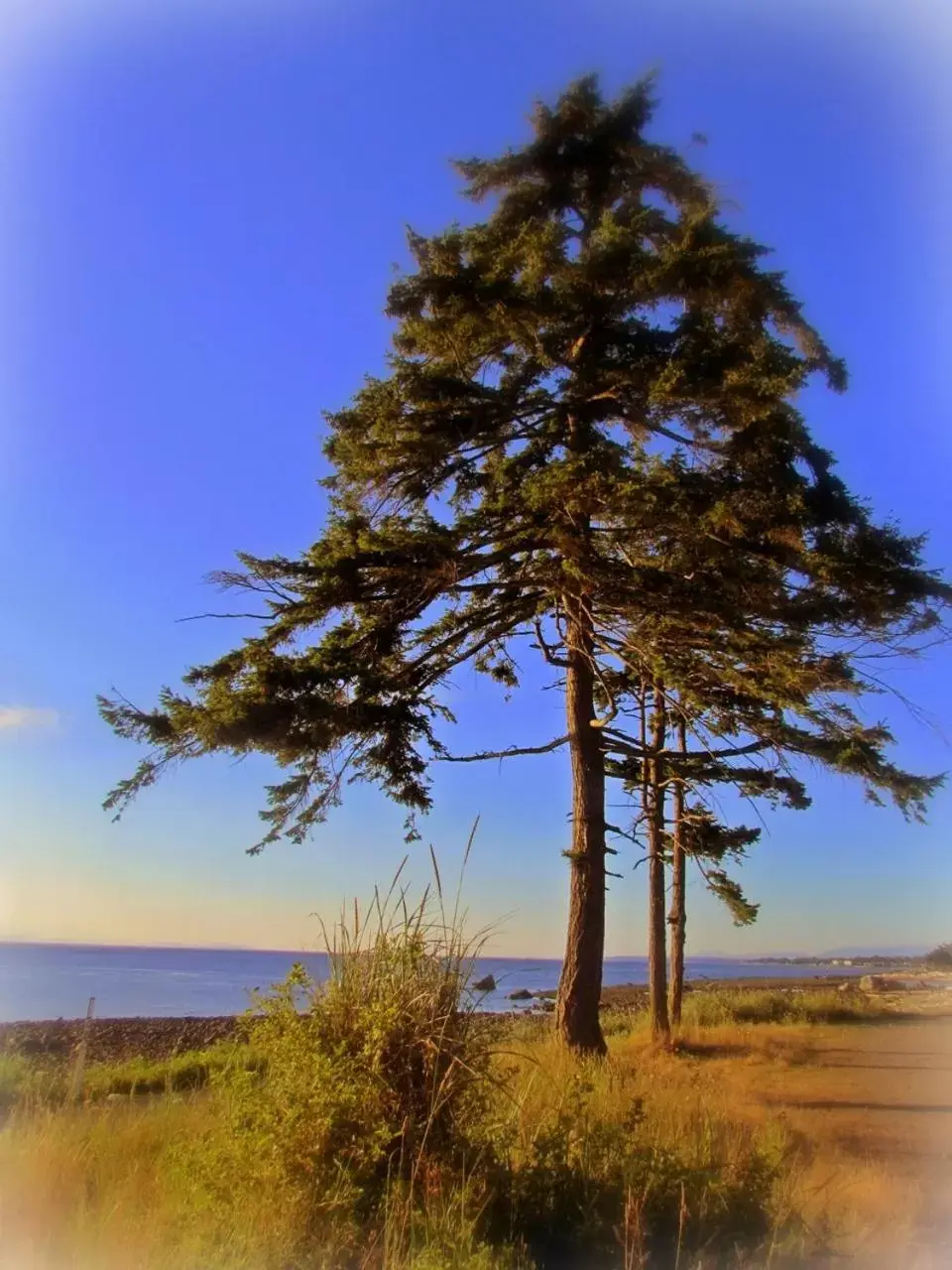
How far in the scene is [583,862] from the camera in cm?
1291

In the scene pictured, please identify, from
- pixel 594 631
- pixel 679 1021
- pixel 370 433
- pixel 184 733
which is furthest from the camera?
pixel 679 1021

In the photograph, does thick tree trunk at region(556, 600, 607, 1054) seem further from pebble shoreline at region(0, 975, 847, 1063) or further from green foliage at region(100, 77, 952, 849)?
pebble shoreline at region(0, 975, 847, 1063)

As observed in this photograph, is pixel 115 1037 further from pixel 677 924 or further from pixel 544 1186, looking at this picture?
pixel 544 1186

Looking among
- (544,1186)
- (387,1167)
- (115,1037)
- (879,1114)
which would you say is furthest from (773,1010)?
(387,1167)

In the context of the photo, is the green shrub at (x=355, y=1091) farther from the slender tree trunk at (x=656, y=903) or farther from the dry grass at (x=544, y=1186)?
the slender tree trunk at (x=656, y=903)

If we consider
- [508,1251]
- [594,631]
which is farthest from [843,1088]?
[508,1251]

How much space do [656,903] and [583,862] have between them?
6639 mm

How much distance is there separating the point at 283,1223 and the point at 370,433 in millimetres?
9751

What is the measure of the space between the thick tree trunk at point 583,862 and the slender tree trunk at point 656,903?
1.69m

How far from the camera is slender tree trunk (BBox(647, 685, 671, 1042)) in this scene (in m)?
15.5

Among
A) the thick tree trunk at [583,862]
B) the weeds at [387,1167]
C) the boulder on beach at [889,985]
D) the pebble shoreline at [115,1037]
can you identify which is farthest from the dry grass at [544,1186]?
the boulder on beach at [889,985]

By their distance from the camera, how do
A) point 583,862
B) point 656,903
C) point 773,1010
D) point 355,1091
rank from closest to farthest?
point 355,1091 < point 583,862 < point 656,903 < point 773,1010

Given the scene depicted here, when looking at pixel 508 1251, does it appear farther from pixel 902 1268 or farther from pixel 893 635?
pixel 893 635

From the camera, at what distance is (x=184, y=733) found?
1031 cm
